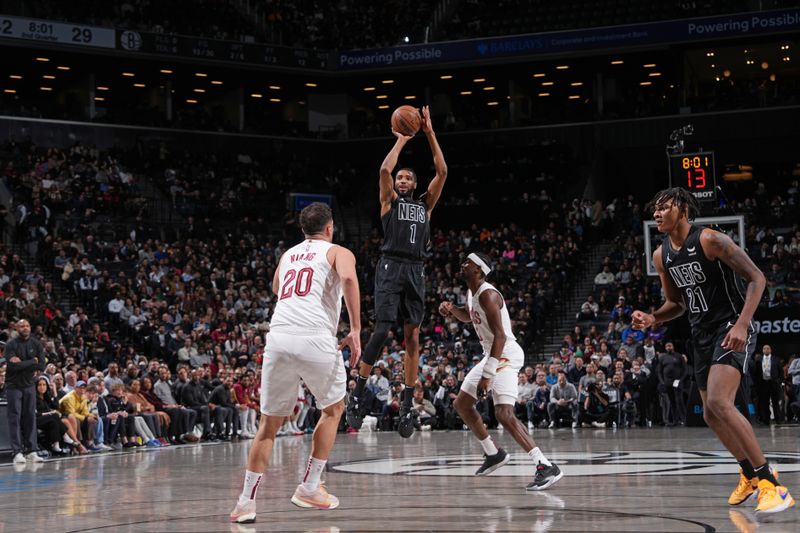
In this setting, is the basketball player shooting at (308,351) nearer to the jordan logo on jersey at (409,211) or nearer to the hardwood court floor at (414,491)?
the hardwood court floor at (414,491)

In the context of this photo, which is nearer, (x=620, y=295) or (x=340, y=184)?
(x=620, y=295)

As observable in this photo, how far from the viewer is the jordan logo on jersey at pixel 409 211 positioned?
998 cm

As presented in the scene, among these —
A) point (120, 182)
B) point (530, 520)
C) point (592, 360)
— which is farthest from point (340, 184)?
point (530, 520)

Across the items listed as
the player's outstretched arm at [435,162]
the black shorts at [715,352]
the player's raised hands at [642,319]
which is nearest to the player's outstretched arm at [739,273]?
the black shorts at [715,352]

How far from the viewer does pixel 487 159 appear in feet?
124

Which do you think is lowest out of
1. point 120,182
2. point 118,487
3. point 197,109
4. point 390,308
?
point 118,487

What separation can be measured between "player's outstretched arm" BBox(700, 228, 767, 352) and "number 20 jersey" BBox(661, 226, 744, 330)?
2.6 inches

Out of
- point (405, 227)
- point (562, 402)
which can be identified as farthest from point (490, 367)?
point (562, 402)

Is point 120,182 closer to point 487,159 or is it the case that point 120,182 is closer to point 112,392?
point 487,159

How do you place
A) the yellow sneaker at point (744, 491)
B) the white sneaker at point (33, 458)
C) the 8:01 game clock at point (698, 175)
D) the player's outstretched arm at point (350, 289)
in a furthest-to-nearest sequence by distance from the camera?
the 8:01 game clock at point (698, 175), the white sneaker at point (33, 458), the yellow sneaker at point (744, 491), the player's outstretched arm at point (350, 289)

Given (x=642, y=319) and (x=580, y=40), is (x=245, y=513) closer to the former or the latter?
(x=642, y=319)

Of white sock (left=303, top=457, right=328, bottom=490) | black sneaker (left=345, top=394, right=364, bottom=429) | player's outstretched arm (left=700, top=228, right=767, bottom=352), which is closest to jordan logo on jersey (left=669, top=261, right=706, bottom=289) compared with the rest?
player's outstretched arm (left=700, top=228, right=767, bottom=352)

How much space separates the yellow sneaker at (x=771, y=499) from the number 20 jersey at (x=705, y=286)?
3.93 feet

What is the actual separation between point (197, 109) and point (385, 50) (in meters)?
7.80
